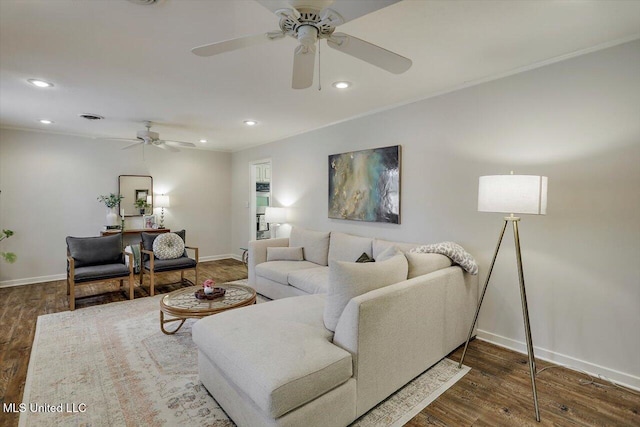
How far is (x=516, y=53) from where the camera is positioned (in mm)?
2303

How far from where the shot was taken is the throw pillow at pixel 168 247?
4.39m

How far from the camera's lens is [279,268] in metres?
3.81

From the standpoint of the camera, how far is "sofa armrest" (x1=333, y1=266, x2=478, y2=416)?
1.75 metres

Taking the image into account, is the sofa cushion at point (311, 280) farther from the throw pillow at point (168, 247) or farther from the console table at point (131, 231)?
the console table at point (131, 231)

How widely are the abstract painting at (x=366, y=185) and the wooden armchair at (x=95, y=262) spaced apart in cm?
284

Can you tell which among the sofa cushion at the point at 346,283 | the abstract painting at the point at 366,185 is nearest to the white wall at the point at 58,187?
the abstract painting at the point at 366,185

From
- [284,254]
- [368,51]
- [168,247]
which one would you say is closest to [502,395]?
[368,51]

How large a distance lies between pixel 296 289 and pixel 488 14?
291 cm

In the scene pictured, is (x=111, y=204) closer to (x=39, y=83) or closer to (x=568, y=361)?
(x=39, y=83)

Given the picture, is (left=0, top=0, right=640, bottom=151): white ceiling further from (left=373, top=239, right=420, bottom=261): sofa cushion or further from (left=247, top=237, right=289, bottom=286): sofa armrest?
(left=247, top=237, right=289, bottom=286): sofa armrest

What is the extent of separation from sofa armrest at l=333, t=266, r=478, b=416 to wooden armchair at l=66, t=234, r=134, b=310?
3335mm

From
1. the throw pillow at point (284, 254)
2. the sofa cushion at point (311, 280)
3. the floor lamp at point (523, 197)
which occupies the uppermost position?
the floor lamp at point (523, 197)

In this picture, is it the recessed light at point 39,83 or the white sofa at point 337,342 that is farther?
the recessed light at point 39,83

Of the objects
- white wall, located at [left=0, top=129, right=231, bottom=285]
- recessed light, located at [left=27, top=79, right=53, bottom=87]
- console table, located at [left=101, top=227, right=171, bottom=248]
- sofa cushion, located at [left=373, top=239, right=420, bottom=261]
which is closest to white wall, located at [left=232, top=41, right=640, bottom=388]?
sofa cushion, located at [left=373, top=239, right=420, bottom=261]
